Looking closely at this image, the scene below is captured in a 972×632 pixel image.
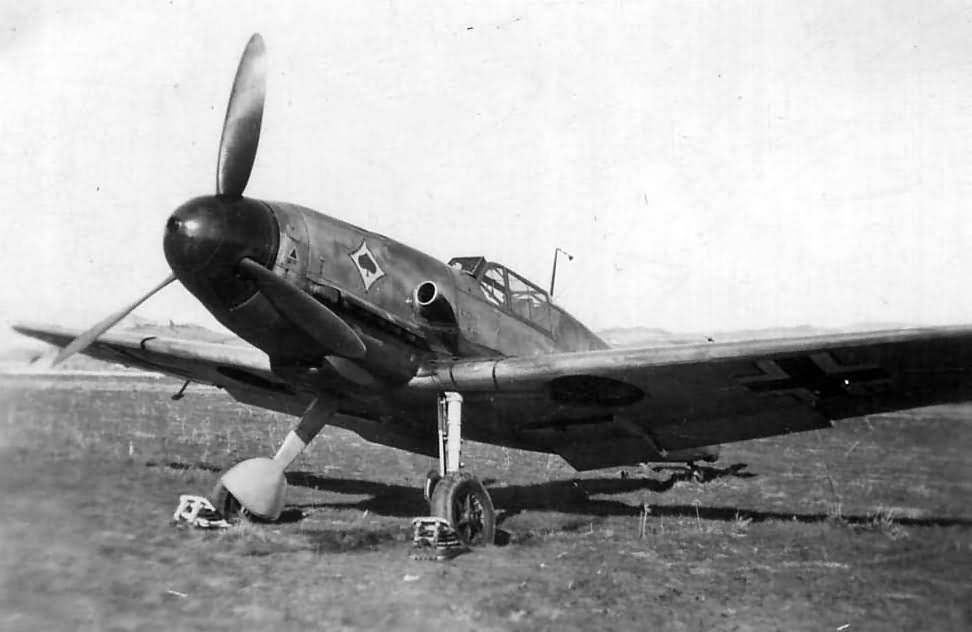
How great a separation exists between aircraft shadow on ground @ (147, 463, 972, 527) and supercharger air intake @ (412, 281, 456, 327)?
6.96ft

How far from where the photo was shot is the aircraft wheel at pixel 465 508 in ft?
19.1

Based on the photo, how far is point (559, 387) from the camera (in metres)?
6.87

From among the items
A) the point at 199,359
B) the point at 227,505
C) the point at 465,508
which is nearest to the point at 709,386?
the point at 465,508

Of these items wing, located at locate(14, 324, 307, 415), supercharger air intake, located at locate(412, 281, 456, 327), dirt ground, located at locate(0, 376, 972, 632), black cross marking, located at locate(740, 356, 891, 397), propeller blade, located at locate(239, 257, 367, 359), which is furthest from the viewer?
wing, located at locate(14, 324, 307, 415)

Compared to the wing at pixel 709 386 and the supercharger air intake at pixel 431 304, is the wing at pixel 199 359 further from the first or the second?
the wing at pixel 709 386

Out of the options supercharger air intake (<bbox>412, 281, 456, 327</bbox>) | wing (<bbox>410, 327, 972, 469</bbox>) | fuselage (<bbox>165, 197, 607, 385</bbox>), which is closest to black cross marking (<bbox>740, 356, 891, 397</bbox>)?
wing (<bbox>410, 327, 972, 469</bbox>)

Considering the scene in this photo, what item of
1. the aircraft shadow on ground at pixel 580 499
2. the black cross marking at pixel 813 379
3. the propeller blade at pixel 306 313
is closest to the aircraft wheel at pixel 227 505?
the aircraft shadow on ground at pixel 580 499

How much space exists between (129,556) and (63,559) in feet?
1.36

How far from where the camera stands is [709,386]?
6617mm

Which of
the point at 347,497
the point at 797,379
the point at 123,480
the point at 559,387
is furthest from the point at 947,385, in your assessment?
the point at 123,480

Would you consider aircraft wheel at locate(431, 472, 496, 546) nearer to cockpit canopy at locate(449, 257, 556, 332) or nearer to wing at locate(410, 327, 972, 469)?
wing at locate(410, 327, 972, 469)

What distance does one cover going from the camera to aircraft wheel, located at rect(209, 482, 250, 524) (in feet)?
21.7

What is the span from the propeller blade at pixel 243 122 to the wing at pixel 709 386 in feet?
7.61

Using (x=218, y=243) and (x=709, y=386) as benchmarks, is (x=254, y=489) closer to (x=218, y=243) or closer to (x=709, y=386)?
(x=218, y=243)
